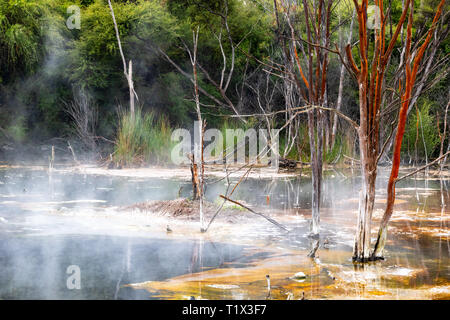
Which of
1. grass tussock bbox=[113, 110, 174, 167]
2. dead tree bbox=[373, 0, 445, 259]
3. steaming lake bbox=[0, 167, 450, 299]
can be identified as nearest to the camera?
steaming lake bbox=[0, 167, 450, 299]

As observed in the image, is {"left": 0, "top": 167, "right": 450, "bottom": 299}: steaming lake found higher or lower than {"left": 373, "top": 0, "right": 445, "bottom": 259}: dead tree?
lower

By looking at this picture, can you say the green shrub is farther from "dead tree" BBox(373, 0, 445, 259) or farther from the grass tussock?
"dead tree" BBox(373, 0, 445, 259)

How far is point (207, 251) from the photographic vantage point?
534cm

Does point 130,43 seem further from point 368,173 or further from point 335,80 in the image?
point 368,173

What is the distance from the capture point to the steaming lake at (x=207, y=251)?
4047mm

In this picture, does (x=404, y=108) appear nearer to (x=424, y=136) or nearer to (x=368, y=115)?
(x=368, y=115)

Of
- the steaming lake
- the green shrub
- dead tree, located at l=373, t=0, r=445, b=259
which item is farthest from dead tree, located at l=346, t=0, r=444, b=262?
the green shrub

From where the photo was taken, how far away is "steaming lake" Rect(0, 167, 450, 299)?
4047 mm

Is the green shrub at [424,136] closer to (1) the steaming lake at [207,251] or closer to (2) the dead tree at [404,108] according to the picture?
(1) the steaming lake at [207,251]

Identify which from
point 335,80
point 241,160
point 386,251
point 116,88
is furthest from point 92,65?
point 386,251

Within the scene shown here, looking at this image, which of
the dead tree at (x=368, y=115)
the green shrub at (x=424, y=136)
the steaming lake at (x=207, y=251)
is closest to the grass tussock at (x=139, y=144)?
the steaming lake at (x=207, y=251)
